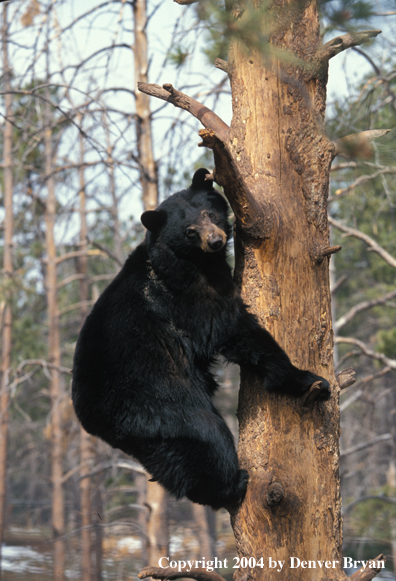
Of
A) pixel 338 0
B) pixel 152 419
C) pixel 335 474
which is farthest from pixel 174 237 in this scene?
pixel 338 0

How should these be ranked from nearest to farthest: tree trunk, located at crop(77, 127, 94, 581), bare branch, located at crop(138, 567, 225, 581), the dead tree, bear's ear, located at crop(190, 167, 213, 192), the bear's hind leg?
bare branch, located at crop(138, 567, 225, 581) < the dead tree < the bear's hind leg < bear's ear, located at crop(190, 167, 213, 192) < tree trunk, located at crop(77, 127, 94, 581)

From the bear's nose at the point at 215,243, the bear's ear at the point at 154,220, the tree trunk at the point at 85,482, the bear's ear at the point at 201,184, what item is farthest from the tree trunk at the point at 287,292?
the tree trunk at the point at 85,482

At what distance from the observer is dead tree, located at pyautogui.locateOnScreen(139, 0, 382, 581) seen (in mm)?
2322

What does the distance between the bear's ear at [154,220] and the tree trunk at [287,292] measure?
2.05 ft

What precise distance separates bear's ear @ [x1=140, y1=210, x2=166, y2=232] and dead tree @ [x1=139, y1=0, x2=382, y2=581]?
606 millimetres

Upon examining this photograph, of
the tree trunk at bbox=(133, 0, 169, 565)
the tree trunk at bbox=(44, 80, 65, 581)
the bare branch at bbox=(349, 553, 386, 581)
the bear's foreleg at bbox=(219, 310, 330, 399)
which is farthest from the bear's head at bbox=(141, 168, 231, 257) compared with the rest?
the tree trunk at bbox=(44, 80, 65, 581)

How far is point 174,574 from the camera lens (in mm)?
2273

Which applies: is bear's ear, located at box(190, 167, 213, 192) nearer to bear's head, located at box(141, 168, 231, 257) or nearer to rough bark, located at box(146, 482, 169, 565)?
bear's head, located at box(141, 168, 231, 257)

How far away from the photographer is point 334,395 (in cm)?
254

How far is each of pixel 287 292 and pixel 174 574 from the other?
4.40 feet

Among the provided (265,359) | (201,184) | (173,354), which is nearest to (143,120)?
(201,184)

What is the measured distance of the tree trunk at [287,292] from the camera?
2328mm

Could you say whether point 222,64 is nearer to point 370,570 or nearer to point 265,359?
point 265,359

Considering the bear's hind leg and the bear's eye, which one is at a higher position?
the bear's eye
